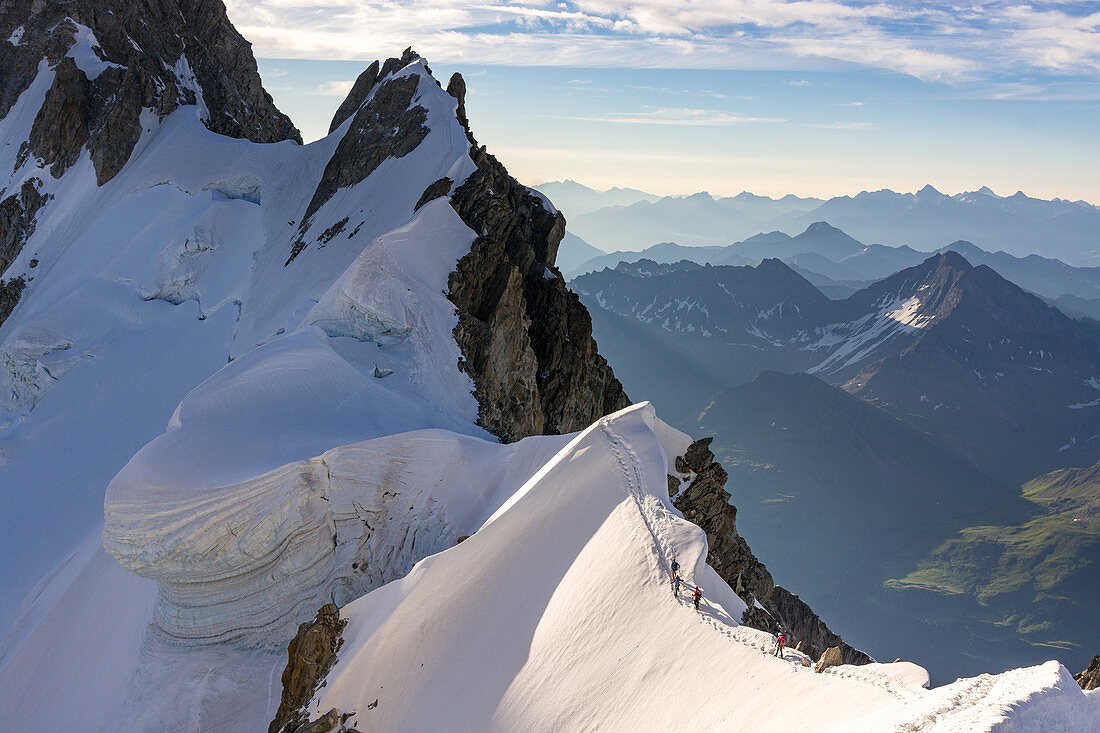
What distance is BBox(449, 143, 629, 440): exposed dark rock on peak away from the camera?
136ft

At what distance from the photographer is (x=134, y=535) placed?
27156 mm

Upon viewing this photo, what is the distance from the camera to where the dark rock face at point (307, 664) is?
23188mm

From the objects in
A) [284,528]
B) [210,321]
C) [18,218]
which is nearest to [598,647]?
[284,528]

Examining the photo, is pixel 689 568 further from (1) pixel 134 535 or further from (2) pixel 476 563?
(1) pixel 134 535

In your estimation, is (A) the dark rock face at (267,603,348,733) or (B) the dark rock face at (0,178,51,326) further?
(B) the dark rock face at (0,178,51,326)

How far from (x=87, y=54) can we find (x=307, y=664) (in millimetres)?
86447

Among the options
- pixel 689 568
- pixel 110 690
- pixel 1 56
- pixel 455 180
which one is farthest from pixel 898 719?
pixel 1 56

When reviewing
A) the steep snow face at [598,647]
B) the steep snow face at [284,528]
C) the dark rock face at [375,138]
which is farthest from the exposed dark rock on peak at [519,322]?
the steep snow face at [598,647]

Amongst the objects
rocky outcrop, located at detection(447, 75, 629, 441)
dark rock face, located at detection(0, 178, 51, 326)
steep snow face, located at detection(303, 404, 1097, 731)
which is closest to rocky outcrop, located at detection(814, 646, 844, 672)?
steep snow face, located at detection(303, 404, 1097, 731)

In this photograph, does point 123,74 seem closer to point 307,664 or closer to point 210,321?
point 210,321

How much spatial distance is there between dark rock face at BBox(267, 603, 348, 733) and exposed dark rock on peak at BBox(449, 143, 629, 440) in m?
15.7

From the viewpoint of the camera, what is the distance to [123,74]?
81.3 meters

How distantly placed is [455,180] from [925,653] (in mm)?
203031

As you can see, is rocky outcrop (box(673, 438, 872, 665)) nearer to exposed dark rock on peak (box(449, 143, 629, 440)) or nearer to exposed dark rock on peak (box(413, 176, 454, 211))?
exposed dark rock on peak (box(449, 143, 629, 440))
